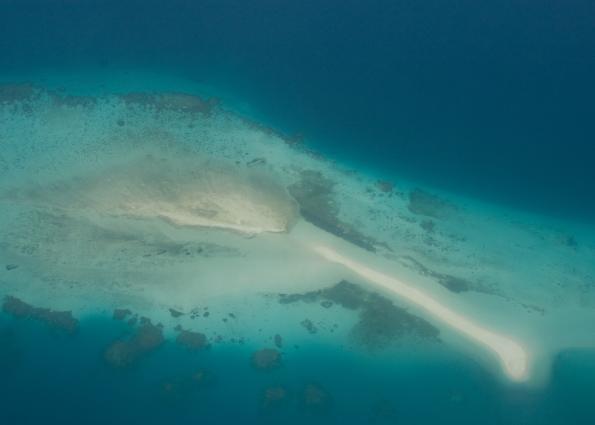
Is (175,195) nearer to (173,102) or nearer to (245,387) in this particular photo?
(173,102)

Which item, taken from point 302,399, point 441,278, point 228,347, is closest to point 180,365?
point 228,347

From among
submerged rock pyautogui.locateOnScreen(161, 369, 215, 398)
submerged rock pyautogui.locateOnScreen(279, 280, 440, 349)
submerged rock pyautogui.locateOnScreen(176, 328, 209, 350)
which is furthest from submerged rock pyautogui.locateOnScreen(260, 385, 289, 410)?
submerged rock pyautogui.locateOnScreen(176, 328, 209, 350)

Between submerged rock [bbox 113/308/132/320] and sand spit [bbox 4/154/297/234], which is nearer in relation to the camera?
submerged rock [bbox 113/308/132/320]

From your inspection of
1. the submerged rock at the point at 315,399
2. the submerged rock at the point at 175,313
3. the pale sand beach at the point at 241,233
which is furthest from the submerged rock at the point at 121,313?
the submerged rock at the point at 315,399

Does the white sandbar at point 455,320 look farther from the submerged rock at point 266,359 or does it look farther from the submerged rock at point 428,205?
the submerged rock at point 266,359

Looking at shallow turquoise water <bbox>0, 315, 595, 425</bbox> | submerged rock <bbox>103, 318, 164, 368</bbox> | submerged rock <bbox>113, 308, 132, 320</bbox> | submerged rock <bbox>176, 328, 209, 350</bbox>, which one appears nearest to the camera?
shallow turquoise water <bbox>0, 315, 595, 425</bbox>

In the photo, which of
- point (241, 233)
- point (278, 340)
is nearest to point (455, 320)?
point (278, 340)

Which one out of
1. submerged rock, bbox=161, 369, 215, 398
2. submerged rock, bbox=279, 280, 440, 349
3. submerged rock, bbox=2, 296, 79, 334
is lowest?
submerged rock, bbox=161, 369, 215, 398

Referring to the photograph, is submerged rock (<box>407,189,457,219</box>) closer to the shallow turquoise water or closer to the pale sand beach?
the pale sand beach
